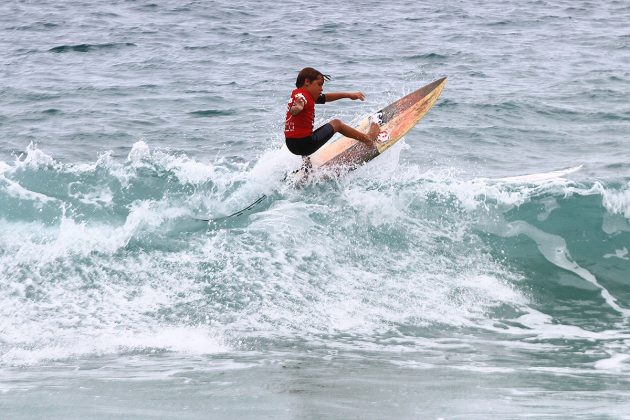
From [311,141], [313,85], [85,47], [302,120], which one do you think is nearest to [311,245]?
[311,141]

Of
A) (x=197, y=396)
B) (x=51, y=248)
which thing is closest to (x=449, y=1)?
(x=51, y=248)

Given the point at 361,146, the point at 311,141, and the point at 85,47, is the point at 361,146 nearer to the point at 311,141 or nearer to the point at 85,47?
the point at 311,141

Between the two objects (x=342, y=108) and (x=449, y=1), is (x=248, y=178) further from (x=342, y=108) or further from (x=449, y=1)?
(x=449, y=1)

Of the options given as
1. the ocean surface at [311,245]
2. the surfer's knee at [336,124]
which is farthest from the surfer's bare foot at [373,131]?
the surfer's knee at [336,124]

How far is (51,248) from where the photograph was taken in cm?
926

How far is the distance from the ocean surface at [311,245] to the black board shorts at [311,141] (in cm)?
88

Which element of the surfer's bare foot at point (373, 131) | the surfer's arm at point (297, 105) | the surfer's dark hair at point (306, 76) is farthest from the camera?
the surfer's bare foot at point (373, 131)

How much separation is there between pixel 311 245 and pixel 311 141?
3.53ft

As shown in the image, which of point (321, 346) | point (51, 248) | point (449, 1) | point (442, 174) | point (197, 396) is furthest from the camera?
point (449, 1)

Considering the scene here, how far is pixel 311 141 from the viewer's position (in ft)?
30.1

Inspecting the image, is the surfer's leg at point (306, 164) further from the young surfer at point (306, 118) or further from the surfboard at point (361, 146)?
the young surfer at point (306, 118)

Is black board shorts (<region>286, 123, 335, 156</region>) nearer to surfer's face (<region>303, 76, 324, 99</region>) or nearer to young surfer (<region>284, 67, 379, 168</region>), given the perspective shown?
young surfer (<region>284, 67, 379, 168</region>)

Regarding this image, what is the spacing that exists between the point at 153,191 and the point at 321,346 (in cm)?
412

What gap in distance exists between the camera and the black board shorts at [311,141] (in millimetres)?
9172
